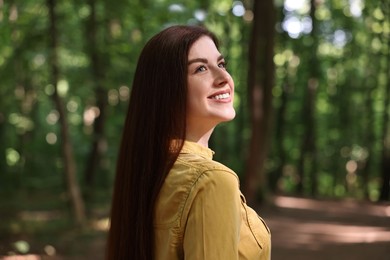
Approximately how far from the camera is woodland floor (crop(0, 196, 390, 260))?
8.88 metres

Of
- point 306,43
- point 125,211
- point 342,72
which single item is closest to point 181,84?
point 125,211

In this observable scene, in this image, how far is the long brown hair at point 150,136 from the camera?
1.67 metres

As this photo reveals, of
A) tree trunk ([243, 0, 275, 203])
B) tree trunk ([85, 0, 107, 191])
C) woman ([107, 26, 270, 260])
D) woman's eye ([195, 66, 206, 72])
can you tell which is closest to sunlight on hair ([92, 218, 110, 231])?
tree trunk ([85, 0, 107, 191])

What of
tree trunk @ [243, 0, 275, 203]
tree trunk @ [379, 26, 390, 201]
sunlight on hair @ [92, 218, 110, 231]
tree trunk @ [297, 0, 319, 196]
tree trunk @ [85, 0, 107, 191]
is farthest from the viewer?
tree trunk @ [297, 0, 319, 196]

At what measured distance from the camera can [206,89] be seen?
1.76 metres

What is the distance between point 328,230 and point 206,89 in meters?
10.3

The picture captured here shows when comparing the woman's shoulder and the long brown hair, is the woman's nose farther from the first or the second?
the woman's shoulder

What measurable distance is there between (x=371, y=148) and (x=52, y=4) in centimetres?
1922

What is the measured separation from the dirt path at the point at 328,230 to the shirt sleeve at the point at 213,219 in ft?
24.1

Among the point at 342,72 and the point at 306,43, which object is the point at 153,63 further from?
the point at 342,72

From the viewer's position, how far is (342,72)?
2520 centimetres

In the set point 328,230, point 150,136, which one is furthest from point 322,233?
point 150,136

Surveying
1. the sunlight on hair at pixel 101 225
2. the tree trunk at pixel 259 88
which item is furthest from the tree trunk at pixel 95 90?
the tree trunk at pixel 259 88

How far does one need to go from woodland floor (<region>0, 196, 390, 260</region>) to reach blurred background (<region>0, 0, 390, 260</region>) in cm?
4
